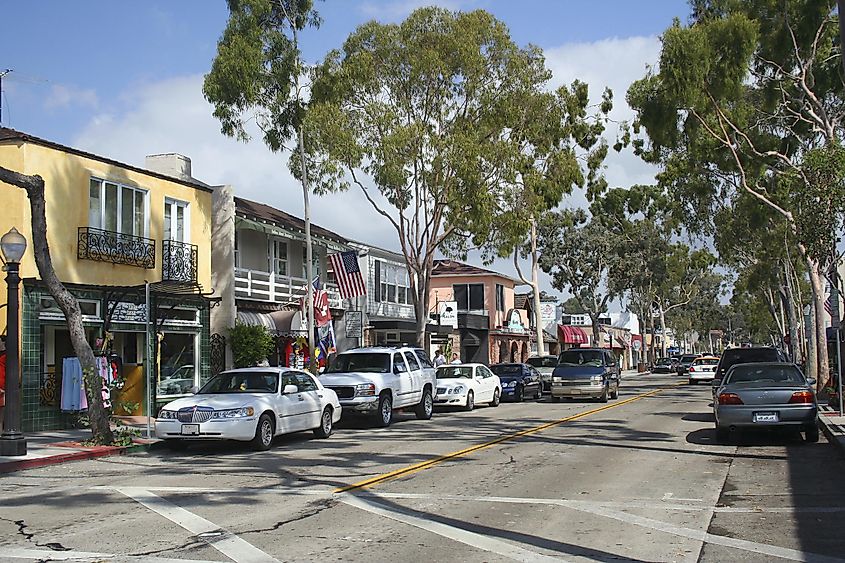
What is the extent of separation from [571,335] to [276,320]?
1735 inches

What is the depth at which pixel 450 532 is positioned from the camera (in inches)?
362

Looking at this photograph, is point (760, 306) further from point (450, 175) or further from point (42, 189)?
point (42, 189)

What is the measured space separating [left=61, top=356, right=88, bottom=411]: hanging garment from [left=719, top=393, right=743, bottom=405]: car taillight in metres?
13.6

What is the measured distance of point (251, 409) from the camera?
1683 centimetres

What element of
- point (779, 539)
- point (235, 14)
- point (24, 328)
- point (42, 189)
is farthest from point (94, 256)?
point (779, 539)

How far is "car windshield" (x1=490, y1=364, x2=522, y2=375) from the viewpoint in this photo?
33969mm

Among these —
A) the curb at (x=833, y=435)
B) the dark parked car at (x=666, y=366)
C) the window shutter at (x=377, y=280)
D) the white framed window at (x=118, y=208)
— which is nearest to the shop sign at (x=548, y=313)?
the dark parked car at (x=666, y=366)

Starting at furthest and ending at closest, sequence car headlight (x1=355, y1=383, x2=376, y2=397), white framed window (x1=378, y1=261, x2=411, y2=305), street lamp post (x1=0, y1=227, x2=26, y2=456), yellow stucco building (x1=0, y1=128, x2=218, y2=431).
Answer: white framed window (x1=378, y1=261, x2=411, y2=305) → car headlight (x1=355, y1=383, x2=376, y2=397) → yellow stucco building (x1=0, y1=128, x2=218, y2=431) → street lamp post (x1=0, y1=227, x2=26, y2=456)

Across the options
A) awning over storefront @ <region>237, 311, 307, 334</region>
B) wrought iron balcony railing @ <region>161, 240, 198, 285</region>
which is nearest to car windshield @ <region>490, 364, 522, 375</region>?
awning over storefront @ <region>237, 311, 307, 334</region>

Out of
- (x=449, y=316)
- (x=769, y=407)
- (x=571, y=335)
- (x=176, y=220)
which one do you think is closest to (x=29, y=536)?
(x=769, y=407)

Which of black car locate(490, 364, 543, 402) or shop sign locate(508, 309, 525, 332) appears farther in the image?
shop sign locate(508, 309, 525, 332)

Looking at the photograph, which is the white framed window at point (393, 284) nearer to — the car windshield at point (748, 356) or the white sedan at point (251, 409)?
the car windshield at point (748, 356)

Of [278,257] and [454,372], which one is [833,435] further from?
[278,257]

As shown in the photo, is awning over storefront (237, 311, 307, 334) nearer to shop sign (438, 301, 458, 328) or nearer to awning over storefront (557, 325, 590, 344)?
shop sign (438, 301, 458, 328)
